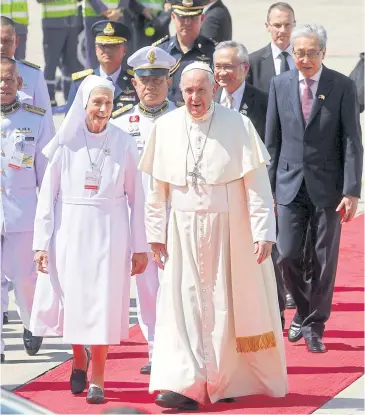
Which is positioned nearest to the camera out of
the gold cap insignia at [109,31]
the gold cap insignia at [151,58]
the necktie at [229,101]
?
the gold cap insignia at [151,58]

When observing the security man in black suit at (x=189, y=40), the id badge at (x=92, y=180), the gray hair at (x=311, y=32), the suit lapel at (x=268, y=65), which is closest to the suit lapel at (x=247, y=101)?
the gray hair at (x=311, y=32)

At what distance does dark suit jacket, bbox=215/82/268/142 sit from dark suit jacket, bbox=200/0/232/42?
348 centimetres

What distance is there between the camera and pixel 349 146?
8.67 meters

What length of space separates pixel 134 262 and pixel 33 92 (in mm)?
1808

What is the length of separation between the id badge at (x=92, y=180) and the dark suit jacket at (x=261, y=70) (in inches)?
97.5

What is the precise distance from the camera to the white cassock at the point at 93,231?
311 inches

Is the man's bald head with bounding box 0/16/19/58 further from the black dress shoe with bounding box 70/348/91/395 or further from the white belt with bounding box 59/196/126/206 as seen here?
the black dress shoe with bounding box 70/348/91/395

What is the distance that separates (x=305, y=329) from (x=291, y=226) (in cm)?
64

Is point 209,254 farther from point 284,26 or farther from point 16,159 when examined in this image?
point 284,26

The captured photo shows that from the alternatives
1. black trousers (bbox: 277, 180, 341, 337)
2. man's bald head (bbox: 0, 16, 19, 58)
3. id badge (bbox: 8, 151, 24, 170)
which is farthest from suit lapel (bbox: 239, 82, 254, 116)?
man's bald head (bbox: 0, 16, 19, 58)

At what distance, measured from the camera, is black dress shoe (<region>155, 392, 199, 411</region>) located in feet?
25.1

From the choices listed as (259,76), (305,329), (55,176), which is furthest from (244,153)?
(259,76)

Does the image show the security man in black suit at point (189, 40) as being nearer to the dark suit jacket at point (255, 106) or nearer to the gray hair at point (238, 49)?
the dark suit jacket at point (255, 106)

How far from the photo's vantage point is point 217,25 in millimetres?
12602
